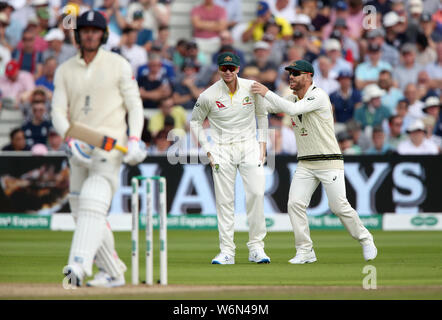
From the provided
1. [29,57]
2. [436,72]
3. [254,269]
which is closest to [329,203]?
[254,269]

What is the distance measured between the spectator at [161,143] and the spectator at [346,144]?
2.92m

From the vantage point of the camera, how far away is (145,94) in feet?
55.6

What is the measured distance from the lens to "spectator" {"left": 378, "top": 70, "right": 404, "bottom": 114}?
17.3 m

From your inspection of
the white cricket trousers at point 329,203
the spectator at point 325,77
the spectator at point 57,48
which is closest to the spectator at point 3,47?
the spectator at point 57,48

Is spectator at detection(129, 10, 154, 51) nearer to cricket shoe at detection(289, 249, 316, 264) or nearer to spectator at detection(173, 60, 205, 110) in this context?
spectator at detection(173, 60, 205, 110)

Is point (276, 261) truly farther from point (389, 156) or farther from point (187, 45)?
point (187, 45)

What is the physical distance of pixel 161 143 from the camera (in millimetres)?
15672

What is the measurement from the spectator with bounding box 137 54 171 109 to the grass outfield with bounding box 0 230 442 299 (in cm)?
351

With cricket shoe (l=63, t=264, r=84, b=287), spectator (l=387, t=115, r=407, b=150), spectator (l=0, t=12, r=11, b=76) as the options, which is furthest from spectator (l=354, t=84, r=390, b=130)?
cricket shoe (l=63, t=264, r=84, b=287)

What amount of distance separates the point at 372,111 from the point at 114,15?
5.32m

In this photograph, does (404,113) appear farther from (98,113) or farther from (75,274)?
(75,274)
